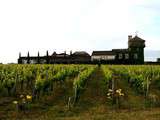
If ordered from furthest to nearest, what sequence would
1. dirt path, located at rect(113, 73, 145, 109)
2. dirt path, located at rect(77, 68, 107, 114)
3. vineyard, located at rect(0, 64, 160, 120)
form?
dirt path, located at rect(113, 73, 145, 109) → dirt path, located at rect(77, 68, 107, 114) → vineyard, located at rect(0, 64, 160, 120)

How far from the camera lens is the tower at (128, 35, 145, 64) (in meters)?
95.1

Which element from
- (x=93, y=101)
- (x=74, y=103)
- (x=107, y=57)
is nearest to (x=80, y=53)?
(x=107, y=57)

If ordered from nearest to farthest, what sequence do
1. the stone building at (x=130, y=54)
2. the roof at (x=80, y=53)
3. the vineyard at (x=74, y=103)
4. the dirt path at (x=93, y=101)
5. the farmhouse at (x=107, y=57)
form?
the vineyard at (x=74, y=103)
the dirt path at (x=93, y=101)
the stone building at (x=130, y=54)
the farmhouse at (x=107, y=57)
the roof at (x=80, y=53)

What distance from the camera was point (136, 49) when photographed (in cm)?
9662

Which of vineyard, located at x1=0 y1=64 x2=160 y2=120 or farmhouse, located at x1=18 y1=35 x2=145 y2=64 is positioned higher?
farmhouse, located at x1=18 y1=35 x2=145 y2=64

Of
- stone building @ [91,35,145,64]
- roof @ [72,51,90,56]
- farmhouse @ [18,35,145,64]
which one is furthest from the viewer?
roof @ [72,51,90,56]

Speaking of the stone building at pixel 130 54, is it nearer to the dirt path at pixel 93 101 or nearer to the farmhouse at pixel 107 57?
the farmhouse at pixel 107 57

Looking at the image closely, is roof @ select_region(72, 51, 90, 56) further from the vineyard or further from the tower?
the vineyard

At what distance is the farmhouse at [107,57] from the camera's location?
95938 mm

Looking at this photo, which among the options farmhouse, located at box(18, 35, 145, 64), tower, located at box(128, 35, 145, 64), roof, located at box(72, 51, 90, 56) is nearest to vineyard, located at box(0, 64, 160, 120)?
tower, located at box(128, 35, 145, 64)

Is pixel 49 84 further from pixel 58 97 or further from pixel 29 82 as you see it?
pixel 29 82

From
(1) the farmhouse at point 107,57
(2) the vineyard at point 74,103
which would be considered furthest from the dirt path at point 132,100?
(1) the farmhouse at point 107,57

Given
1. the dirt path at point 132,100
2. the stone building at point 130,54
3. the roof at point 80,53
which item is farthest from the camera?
the roof at point 80,53

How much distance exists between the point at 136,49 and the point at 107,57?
337 inches
